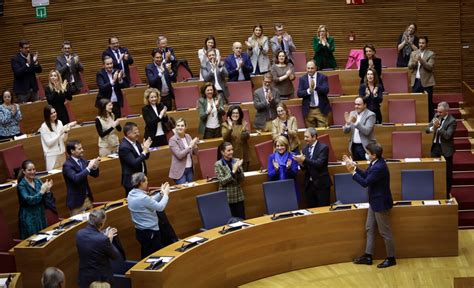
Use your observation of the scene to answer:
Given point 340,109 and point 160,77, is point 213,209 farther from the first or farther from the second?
point 160,77

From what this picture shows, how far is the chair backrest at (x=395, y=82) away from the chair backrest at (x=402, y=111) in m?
0.92

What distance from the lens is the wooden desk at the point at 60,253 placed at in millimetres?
7848

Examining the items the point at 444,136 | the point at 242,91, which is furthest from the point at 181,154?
the point at 444,136

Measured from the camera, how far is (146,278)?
7.61 meters

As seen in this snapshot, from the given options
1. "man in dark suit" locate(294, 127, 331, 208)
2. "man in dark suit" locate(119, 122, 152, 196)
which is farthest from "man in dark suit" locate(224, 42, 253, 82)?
"man in dark suit" locate(119, 122, 152, 196)

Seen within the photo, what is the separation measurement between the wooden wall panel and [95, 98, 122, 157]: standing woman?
4144mm

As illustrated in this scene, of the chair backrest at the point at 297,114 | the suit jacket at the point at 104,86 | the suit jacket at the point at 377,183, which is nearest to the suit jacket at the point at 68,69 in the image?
the suit jacket at the point at 104,86

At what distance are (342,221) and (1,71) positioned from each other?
673 cm

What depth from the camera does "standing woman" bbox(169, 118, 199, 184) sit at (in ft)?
32.2

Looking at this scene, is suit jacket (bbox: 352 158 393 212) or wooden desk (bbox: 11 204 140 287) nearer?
wooden desk (bbox: 11 204 140 287)

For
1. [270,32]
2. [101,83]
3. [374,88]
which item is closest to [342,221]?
[374,88]

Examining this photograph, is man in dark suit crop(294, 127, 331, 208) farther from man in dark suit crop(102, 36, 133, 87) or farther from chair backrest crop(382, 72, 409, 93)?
man in dark suit crop(102, 36, 133, 87)

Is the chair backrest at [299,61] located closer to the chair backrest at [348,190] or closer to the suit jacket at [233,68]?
the suit jacket at [233,68]

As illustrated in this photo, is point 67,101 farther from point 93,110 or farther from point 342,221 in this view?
point 342,221
